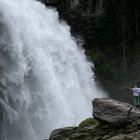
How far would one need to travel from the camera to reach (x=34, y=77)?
29391 millimetres

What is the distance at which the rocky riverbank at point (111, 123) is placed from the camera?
18.9m

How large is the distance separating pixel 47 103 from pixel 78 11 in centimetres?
1382

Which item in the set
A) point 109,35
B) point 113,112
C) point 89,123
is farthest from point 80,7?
point 113,112

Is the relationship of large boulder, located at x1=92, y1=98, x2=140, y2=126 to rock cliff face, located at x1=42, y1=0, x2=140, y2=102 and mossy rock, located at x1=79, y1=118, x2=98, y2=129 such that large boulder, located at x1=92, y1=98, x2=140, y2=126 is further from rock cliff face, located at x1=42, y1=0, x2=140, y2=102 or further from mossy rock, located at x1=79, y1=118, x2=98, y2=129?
rock cliff face, located at x1=42, y1=0, x2=140, y2=102

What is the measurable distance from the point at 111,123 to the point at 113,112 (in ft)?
1.56

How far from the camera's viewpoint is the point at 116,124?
1936 cm

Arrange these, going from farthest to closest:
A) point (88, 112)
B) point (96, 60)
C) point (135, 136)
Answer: point (96, 60) < point (88, 112) < point (135, 136)

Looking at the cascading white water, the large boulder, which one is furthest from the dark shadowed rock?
the cascading white water

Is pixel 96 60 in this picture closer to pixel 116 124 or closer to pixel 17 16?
pixel 17 16

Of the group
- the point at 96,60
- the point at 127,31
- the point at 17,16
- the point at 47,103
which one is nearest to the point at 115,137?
the point at 47,103

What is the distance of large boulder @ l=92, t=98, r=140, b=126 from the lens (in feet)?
63.3

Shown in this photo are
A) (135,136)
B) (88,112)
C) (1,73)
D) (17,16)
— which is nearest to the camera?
(135,136)

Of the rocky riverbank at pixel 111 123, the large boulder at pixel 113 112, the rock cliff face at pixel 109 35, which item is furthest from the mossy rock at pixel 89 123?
the rock cliff face at pixel 109 35

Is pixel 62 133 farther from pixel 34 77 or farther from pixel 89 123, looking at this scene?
pixel 34 77
